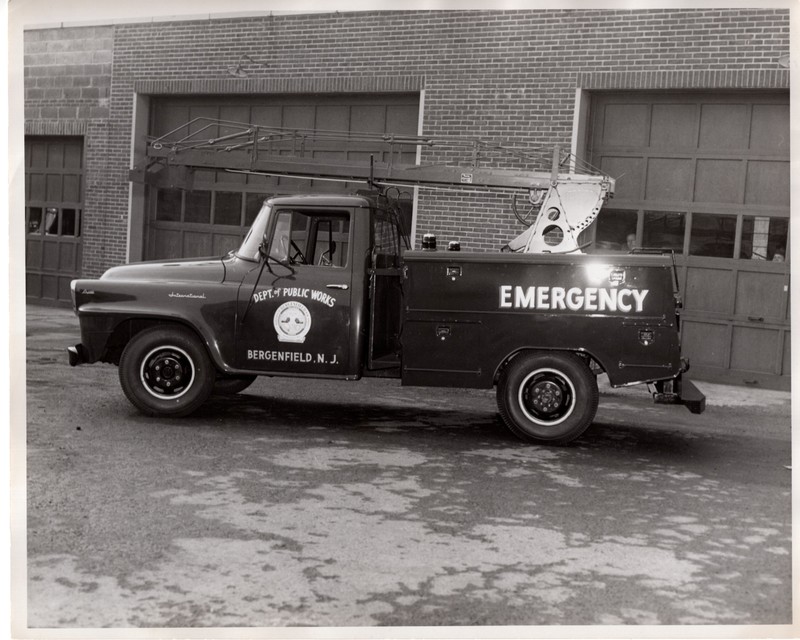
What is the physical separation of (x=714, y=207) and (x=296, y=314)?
5.49 metres

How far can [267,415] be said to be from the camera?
7496 millimetres

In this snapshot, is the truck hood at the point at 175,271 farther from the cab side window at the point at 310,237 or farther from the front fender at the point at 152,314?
the cab side window at the point at 310,237

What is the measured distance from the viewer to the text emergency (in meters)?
6.49

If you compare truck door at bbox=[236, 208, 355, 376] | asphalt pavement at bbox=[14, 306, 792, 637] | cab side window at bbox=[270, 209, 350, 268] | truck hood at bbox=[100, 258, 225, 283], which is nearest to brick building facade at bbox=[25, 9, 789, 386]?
truck hood at bbox=[100, 258, 225, 283]

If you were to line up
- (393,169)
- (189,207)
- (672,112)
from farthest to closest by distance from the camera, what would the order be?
(189,207) < (672,112) < (393,169)

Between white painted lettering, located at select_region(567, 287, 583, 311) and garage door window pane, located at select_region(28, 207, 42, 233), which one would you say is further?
garage door window pane, located at select_region(28, 207, 42, 233)

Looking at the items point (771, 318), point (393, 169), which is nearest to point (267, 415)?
point (393, 169)

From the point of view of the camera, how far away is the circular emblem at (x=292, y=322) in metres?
6.88

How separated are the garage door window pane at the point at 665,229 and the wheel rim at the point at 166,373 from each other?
19.0 feet

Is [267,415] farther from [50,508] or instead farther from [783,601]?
[783,601]

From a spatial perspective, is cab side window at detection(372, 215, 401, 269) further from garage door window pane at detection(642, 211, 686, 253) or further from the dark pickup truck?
garage door window pane at detection(642, 211, 686, 253)

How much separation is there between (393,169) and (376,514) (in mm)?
3772

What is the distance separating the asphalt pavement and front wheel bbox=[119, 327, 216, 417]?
16cm

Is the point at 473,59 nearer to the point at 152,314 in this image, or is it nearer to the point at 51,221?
the point at 152,314
